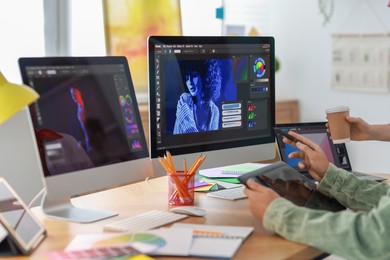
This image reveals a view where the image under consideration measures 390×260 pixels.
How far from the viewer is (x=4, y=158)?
2195 mm

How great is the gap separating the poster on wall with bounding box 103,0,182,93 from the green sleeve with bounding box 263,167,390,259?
233 centimetres

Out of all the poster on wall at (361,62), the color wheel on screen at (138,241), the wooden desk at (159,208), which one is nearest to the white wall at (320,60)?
the poster on wall at (361,62)

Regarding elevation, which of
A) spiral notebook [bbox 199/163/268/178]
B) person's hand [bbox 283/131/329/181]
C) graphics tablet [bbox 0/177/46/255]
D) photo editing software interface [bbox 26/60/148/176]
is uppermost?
photo editing software interface [bbox 26/60/148/176]

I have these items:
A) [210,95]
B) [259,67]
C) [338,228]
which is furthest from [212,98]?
[338,228]

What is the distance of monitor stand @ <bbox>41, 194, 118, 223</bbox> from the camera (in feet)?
5.84

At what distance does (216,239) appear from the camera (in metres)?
1.54

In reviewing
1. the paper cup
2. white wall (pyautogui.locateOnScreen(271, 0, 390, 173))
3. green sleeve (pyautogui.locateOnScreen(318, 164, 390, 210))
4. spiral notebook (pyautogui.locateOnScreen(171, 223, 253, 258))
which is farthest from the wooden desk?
white wall (pyautogui.locateOnScreen(271, 0, 390, 173))

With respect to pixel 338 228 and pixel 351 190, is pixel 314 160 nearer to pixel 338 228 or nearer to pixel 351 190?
pixel 351 190

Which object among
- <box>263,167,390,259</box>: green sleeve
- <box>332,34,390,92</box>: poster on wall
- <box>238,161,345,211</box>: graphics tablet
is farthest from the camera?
<box>332,34,390,92</box>: poster on wall

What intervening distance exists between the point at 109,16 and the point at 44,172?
214 cm

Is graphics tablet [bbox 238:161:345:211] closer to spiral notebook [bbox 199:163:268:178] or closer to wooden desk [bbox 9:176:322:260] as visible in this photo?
wooden desk [bbox 9:176:322:260]

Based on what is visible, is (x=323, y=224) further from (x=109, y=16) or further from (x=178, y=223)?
(x=109, y=16)

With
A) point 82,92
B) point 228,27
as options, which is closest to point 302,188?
point 82,92

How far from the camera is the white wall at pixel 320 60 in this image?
154 inches
